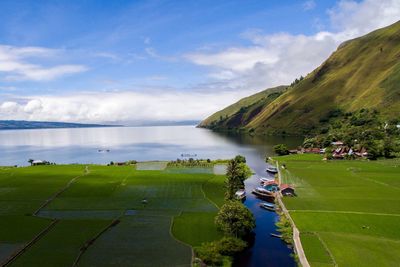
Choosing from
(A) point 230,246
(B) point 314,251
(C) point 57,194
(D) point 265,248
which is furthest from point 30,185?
(B) point 314,251

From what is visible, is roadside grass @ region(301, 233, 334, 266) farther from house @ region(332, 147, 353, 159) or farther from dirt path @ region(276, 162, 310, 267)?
house @ region(332, 147, 353, 159)

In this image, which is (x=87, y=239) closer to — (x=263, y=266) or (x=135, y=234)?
(x=135, y=234)

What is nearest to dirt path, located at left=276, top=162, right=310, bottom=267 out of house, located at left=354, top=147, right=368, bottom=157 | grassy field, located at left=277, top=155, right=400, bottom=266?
grassy field, located at left=277, top=155, right=400, bottom=266

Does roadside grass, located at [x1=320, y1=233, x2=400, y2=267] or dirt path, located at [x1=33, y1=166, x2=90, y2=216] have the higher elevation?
dirt path, located at [x1=33, y1=166, x2=90, y2=216]

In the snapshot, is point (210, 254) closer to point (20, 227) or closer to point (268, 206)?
point (268, 206)

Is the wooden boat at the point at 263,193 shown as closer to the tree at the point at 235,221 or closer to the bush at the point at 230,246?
the tree at the point at 235,221

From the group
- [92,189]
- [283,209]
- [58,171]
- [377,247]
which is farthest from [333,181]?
[58,171]

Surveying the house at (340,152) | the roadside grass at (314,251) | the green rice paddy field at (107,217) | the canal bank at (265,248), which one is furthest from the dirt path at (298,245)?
the house at (340,152)
